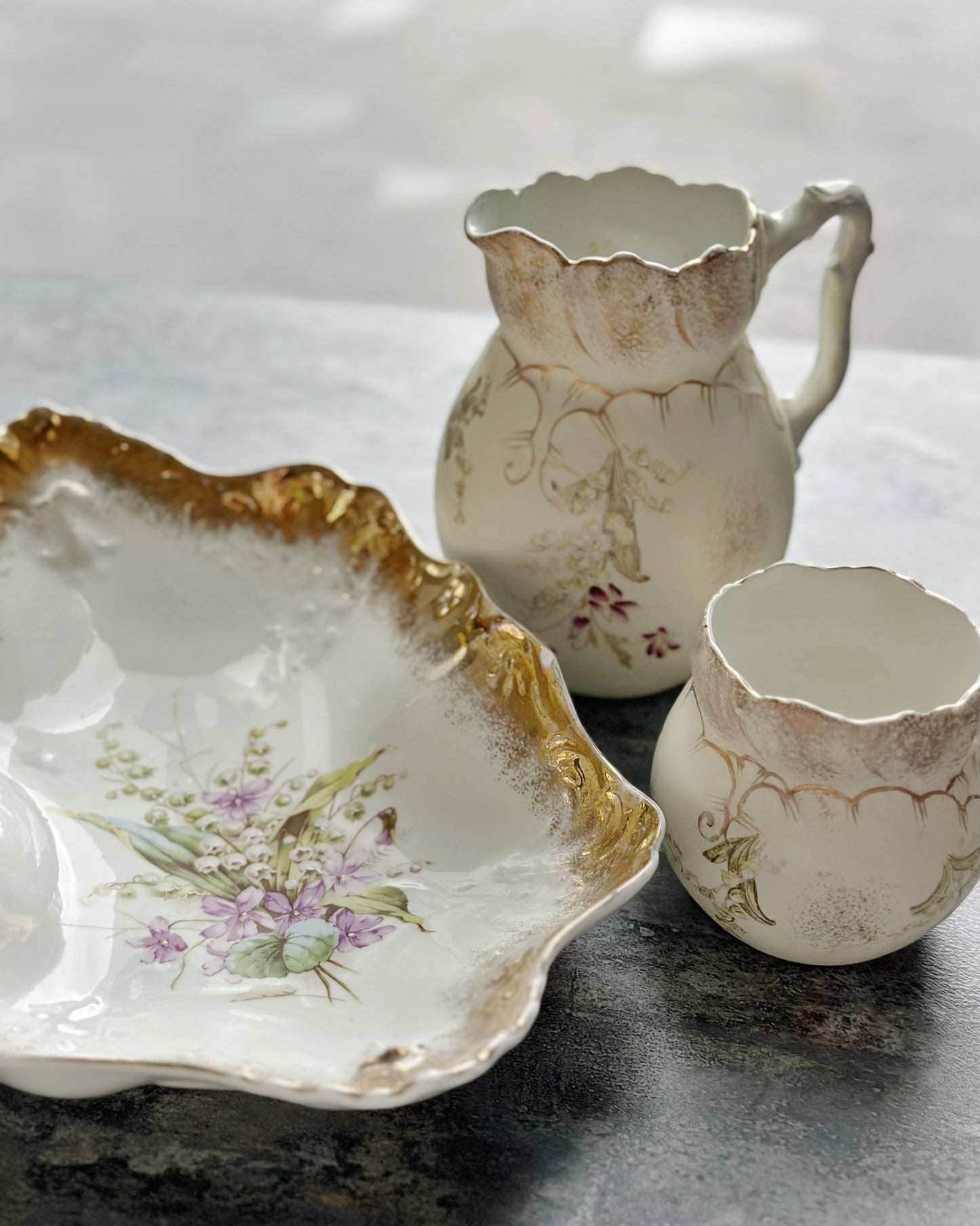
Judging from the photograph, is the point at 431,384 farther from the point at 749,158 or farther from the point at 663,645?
the point at 749,158

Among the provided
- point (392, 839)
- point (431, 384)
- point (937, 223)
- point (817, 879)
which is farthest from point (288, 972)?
point (937, 223)

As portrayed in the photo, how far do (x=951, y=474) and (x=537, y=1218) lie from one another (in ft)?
1.91

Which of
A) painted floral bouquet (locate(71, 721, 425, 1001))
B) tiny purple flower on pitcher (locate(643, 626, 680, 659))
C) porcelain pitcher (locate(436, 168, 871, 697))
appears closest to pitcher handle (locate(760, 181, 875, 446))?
porcelain pitcher (locate(436, 168, 871, 697))

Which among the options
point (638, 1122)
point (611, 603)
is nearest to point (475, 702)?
point (611, 603)

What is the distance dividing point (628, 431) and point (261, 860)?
0.23m

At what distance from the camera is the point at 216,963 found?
0.48 m

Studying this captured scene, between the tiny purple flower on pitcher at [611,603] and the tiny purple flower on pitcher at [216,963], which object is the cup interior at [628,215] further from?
the tiny purple flower on pitcher at [216,963]

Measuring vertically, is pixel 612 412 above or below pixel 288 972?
above

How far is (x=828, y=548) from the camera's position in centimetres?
79

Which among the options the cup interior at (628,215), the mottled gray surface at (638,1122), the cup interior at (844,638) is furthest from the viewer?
the cup interior at (628,215)

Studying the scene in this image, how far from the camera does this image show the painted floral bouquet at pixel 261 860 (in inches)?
19.0

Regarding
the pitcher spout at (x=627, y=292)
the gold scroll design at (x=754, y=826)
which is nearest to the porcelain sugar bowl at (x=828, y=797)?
the gold scroll design at (x=754, y=826)

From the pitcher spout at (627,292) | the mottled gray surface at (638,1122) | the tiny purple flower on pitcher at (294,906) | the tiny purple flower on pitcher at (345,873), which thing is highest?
the pitcher spout at (627,292)

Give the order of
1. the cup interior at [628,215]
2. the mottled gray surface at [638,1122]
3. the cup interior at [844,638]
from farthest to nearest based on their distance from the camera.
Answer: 1. the cup interior at [628,215]
2. the cup interior at [844,638]
3. the mottled gray surface at [638,1122]
